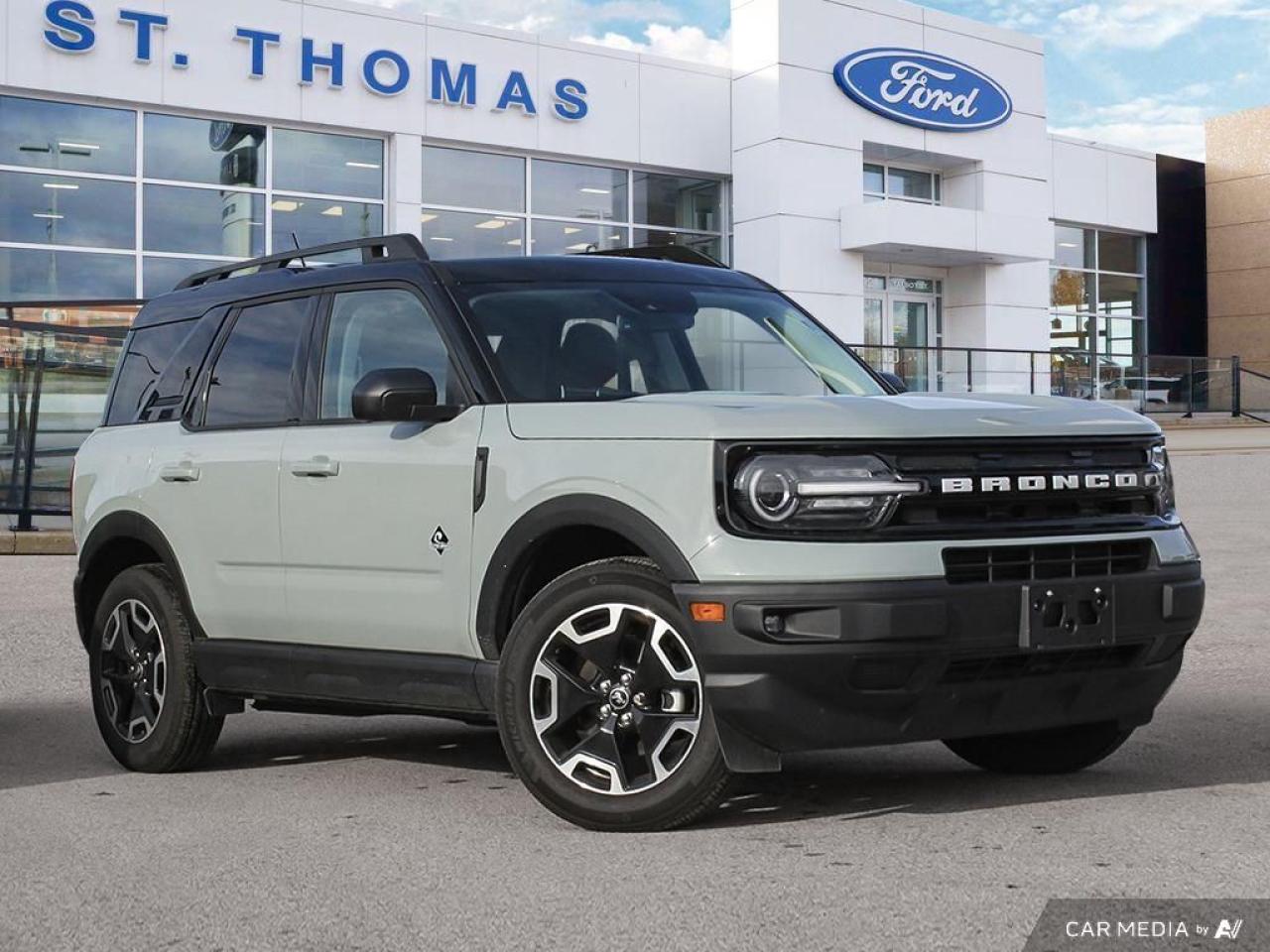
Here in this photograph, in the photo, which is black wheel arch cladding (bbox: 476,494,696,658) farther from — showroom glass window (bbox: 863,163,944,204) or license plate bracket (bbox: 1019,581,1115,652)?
showroom glass window (bbox: 863,163,944,204)

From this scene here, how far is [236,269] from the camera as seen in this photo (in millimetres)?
7379

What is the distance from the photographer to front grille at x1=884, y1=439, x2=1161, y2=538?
16.3 feet

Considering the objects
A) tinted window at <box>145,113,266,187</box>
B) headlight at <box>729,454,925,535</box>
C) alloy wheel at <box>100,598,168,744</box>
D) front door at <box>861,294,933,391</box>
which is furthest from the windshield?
front door at <box>861,294,933,391</box>

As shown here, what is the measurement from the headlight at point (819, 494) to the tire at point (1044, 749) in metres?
1.52

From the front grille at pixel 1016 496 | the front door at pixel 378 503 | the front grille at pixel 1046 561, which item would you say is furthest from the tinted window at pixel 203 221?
the front grille at pixel 1046 561

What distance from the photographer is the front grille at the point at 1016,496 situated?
4977 mm

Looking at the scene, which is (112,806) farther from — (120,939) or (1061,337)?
(1061,337)

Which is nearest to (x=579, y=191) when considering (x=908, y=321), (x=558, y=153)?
(x=558, y=153)

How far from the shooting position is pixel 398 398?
5.63 metres

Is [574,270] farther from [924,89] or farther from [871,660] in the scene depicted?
[924,89]

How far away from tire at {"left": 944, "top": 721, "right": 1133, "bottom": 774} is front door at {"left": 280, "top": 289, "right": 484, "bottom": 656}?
189 centimetres

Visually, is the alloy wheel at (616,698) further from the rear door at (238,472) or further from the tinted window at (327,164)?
the tinted window at (327,164)

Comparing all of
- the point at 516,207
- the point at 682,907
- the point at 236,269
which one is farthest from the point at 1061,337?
the point at 682,907

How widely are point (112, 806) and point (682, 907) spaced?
2577mm
